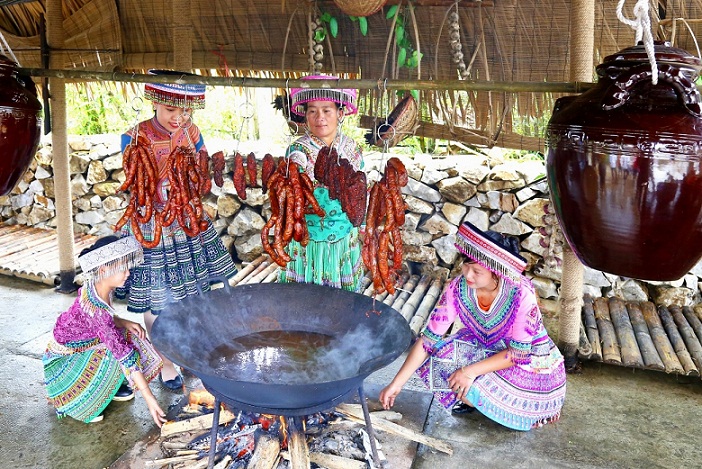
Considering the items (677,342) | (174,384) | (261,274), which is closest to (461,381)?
(174,384)

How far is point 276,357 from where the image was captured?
2.74 metres

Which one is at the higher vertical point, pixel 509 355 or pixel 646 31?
pixel 646 31

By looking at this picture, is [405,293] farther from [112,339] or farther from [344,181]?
[112,339]

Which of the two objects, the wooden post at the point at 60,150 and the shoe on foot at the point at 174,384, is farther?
the wooden post at the point at 60,150

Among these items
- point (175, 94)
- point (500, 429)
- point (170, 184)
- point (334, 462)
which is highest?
point (175, 94)

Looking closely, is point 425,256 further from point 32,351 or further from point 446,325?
point 32,351

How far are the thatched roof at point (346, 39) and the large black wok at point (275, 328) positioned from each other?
1.70 metres

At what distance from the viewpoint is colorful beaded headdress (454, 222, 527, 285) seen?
278 cm

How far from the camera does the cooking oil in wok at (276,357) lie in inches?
101

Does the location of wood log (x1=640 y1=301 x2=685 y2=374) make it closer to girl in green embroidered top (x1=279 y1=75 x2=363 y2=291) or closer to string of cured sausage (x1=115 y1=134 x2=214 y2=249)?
girl in green embroidered top (x1=279 y1=75 x2=363 y2=291)

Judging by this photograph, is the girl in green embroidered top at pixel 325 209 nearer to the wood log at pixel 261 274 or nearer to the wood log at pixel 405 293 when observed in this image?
the wood log at pixel 405 293

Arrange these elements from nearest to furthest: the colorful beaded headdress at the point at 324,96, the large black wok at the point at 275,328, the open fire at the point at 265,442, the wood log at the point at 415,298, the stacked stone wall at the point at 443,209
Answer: the large black wok at the point at 275,328 → the open fire at the point at 265,442 → the colorful beaded headdress at the point at 324,96 → the wood log at the point at 415,298 → the stacked stone wall at the point at 443,209

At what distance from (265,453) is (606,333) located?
2758mm

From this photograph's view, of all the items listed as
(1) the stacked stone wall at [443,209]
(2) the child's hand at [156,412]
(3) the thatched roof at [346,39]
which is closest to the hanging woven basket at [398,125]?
(3) the thatched roof at [346,39]
